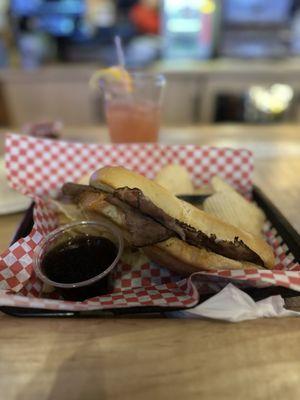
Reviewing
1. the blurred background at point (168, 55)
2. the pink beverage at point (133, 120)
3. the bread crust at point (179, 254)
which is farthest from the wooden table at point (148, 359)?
the blurred background at point (168, 55)

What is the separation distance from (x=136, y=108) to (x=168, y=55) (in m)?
2.48

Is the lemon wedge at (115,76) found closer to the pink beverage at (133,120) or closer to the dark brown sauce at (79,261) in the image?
the pink beverage at (133,120)

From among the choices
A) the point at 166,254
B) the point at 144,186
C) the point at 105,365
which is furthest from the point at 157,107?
the point at 105,365

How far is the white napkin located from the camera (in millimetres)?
725

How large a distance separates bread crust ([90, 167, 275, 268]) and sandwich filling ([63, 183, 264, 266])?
19mm

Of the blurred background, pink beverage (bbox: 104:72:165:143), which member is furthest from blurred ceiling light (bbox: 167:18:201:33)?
pink beverage (bbox: 104:72:165:143)

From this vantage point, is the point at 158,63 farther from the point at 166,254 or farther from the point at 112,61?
the point at 166,254

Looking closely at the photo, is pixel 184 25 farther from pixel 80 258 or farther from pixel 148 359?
pixel 148 359

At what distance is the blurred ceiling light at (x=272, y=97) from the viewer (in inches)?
136

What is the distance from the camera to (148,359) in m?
0.65

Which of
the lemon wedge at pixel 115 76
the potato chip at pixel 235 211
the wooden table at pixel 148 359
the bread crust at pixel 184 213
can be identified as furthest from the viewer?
the lemon wedge at pixel 115 76

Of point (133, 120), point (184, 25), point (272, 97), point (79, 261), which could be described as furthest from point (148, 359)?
point (184, 25)

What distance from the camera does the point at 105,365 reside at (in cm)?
65

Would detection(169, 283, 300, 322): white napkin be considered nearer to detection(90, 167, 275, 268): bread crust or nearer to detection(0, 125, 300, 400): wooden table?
detection(0, 125, 300, 400): wooden table
